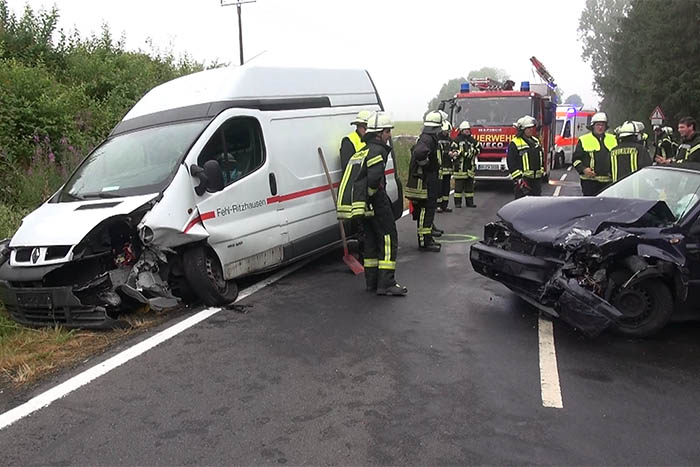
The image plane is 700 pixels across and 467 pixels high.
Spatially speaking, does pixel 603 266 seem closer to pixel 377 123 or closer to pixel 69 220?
pixel 377 123

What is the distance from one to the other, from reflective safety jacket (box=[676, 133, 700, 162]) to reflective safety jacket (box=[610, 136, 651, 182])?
18.1 inches

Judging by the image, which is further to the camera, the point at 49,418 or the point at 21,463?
the point at 49,418

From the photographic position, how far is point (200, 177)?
531 cm

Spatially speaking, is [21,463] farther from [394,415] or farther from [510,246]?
[510,246]

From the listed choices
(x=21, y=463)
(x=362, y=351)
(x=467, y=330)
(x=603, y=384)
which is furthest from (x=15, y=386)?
(x=603, y=384)

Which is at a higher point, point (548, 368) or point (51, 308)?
point (51, 308)

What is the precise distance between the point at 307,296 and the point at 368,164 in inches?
59.0

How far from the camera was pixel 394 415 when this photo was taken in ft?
11.6

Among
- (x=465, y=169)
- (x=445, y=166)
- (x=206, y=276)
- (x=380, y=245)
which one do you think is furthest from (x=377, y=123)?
(x=465, y=169)

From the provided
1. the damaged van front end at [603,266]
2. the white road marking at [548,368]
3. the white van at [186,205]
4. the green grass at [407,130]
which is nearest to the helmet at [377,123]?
the white van at [186,205]

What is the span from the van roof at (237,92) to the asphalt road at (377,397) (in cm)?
218

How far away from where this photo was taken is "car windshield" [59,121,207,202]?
5332mm

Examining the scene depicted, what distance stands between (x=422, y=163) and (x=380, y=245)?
6.49 feet

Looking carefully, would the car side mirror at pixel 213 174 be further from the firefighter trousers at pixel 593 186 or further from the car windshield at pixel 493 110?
the car windshield at pixel 493 110
